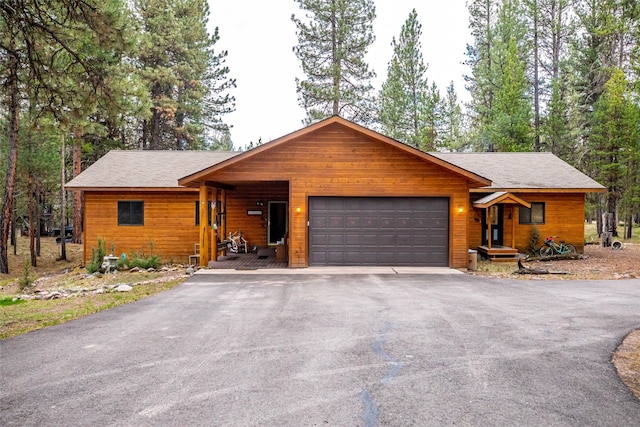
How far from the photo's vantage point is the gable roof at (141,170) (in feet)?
46.4

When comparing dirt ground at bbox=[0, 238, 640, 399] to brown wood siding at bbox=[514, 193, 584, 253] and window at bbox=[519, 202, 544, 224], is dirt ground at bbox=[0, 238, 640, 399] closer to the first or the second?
brown wood siding at bbox=[514, 193, 584, 253]

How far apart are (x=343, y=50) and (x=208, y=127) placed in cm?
1141

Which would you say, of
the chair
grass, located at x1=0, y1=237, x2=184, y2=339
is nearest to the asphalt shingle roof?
the chair

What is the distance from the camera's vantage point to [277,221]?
16203 mm

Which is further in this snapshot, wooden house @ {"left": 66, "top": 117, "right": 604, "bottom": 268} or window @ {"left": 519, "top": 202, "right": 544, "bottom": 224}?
window @ {"left": 519, "top": 202, "right": 544, "bottom": 224}

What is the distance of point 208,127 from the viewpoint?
96.2 feet

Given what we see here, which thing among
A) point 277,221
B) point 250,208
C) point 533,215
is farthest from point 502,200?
point 250,208

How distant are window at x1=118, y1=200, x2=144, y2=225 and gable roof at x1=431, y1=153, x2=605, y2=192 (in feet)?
42.5

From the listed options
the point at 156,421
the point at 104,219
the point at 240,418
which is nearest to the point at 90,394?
the point at 156,421

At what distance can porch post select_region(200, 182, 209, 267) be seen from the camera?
12.1 meters

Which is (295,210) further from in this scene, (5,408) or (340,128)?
(5,408)

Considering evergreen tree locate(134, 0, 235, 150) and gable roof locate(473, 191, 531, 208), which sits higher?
evergreen tree locate(134, 0, 235, 150)

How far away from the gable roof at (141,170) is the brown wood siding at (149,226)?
1.70ft

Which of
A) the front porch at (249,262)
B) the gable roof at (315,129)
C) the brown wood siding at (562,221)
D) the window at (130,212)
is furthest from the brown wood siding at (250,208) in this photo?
the brown wood siding at (562,221)
